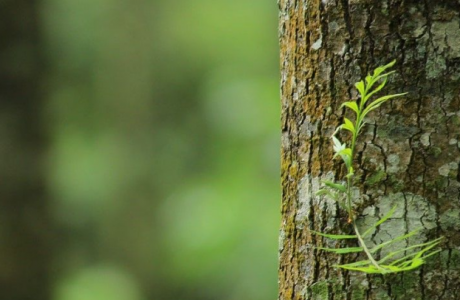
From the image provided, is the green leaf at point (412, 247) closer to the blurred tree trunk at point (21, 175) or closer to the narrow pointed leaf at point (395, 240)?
the narrow pointed leaf at point (395, 240)

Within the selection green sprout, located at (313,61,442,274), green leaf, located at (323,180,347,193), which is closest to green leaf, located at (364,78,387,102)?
green sprout, located at (313,61,442,274)

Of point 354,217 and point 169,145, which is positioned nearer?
point 354,217

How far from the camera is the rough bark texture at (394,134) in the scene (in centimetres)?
135

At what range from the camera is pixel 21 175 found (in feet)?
16.5

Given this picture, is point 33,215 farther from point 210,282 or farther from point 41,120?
point 210,282

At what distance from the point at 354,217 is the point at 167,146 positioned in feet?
35.4

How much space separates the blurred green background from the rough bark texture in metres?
4.17

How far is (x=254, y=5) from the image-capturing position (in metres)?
11.5

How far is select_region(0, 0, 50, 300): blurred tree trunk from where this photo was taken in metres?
4.98

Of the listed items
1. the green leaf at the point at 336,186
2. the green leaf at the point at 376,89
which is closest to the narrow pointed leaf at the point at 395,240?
the green leaf at the point at 336,186

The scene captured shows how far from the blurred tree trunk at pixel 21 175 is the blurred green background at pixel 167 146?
0.30 meters

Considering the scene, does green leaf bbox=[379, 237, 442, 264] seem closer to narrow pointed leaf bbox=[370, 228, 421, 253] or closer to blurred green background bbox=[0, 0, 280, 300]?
narrow pointed leaf bbox=[370, 228, 421, 253]

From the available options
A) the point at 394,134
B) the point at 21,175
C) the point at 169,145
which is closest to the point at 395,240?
the point at 394,134

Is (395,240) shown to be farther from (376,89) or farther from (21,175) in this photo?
(21,175)
